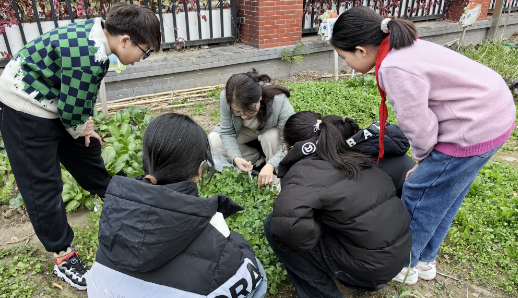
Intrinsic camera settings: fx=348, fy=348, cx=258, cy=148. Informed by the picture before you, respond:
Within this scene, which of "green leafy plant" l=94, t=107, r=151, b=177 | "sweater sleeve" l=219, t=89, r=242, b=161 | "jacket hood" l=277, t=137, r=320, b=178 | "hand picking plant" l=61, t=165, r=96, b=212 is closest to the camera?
"jacket hood" l=277, t=137, r=320, b=178

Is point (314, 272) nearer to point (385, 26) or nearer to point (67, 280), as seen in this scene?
point (385, 26)

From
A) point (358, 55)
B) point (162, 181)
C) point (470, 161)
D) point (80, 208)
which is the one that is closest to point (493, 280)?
point (470, 161)

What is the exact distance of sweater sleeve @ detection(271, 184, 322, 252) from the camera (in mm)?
1621

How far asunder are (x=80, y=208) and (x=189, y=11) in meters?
3.63

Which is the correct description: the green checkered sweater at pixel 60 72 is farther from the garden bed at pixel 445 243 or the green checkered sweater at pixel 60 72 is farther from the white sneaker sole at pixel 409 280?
the white sneaker sole at pixel 409 280

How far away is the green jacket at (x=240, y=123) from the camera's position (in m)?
2.90

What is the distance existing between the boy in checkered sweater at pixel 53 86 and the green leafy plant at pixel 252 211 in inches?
41.9

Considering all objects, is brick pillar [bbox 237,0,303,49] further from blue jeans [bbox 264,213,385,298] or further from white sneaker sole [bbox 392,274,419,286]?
white sneaker sole [bbox 392,274,419,286]

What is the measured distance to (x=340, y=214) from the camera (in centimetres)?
164

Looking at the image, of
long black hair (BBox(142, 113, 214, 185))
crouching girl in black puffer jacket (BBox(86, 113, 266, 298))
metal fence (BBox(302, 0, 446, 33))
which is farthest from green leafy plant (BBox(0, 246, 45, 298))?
metal fence (BBox(302, 0, 446, 33))

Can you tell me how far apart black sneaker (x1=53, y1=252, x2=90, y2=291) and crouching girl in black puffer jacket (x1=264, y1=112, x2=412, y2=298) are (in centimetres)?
134

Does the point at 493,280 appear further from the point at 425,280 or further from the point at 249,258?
the point at 249,258

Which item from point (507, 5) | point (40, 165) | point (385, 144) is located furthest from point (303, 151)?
point (507, 5)

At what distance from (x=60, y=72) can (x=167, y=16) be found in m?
3.84
